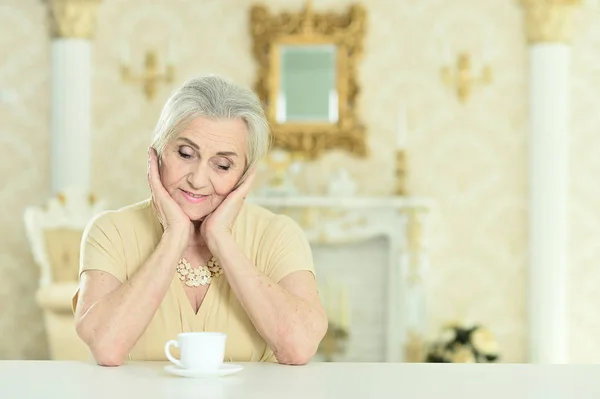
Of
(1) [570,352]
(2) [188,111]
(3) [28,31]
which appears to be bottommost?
(1) [570,352]

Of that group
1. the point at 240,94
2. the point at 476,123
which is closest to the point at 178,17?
the point at 476,123

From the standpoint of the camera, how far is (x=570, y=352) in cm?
600

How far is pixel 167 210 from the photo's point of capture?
218cm

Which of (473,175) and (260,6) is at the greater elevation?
(260,6)

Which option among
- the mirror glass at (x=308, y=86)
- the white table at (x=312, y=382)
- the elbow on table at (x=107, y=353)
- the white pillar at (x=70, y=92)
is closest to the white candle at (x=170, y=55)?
the white pillar at (x=70, y=92)

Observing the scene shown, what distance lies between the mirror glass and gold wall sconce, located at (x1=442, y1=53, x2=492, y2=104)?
76cm

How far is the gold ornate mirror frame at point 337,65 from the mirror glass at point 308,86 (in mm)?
36

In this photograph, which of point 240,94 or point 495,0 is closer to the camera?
point 240,94

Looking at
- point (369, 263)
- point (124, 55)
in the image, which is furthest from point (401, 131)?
point (124, 55)

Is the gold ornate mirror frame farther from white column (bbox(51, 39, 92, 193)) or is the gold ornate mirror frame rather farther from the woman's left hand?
the woman's left hand

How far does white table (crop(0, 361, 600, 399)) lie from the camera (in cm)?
150

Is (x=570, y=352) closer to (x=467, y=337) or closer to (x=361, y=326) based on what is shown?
(x=467, y=337)

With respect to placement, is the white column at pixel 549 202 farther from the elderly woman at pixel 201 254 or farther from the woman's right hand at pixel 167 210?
the woman's right hand at pixel 167 210

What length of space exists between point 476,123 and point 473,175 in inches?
13.6
